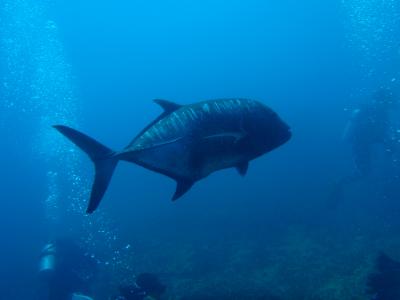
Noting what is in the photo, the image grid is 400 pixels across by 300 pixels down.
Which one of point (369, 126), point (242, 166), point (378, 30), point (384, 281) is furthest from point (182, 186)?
point (378, 30)

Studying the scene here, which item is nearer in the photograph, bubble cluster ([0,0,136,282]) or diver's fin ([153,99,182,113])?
diver's fin ([153,99,182,113])

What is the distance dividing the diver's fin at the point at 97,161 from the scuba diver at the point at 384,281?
5.78 m

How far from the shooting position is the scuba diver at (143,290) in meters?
7.83

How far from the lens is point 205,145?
9.51 ft

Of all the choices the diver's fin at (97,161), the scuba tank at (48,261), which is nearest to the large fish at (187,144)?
the diver's fin at (97,161)

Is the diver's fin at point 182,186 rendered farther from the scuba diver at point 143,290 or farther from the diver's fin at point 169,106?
the scuba diver at point 143,290

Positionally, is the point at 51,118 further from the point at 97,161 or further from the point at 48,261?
the point at 97,161

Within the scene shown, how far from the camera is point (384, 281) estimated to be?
24.0 feet

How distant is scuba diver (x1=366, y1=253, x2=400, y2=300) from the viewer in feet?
22.7

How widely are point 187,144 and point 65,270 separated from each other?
9.05 m

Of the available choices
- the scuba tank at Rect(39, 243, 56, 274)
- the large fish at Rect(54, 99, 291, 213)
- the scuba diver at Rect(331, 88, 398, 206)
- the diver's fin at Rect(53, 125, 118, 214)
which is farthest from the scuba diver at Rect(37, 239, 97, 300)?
the scuba diver at Rect(331, 88, 398, 206)

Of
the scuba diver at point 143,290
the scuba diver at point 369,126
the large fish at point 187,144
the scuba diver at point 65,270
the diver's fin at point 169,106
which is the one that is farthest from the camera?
the scuba diver at point 369,126

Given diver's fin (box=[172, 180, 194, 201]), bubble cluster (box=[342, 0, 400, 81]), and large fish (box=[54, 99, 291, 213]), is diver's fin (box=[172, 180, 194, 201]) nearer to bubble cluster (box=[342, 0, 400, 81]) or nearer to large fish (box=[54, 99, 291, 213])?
large fish (box=[54, 99, 291, 213])

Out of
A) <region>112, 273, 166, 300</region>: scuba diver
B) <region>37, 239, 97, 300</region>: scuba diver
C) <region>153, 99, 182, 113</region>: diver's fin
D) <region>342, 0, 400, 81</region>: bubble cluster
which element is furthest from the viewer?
<region>342, 0, 400, 81</region>: bubble cluster
